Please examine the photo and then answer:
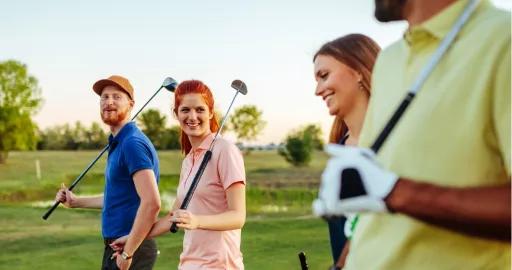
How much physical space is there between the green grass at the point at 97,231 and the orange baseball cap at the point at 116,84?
19.9ft

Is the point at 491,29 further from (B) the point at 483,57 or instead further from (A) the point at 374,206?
(A) the point at 374,206

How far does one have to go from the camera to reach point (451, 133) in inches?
57.7

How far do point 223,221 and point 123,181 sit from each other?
0.93m

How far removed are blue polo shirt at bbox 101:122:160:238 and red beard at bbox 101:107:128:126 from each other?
0.19 metres

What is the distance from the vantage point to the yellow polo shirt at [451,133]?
143cm

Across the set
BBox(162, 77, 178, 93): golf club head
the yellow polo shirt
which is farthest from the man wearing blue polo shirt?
the yellow polo shirt

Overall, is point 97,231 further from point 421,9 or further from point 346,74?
point 421,9

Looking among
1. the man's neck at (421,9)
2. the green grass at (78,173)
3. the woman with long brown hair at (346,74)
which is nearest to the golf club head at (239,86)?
the woman with long brown hair at (346,74)

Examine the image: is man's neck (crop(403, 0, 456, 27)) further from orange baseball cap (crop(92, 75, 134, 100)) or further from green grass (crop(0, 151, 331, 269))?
green grass (crop(0, 151, 331, 269))

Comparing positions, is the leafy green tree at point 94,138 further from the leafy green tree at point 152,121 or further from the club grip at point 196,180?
the club grip at point 196,180

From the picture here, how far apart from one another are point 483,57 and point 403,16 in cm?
33

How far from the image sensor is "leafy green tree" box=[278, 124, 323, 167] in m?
61.4

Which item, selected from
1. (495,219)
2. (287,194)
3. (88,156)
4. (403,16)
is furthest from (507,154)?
(88,156)

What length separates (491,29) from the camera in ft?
4.80
